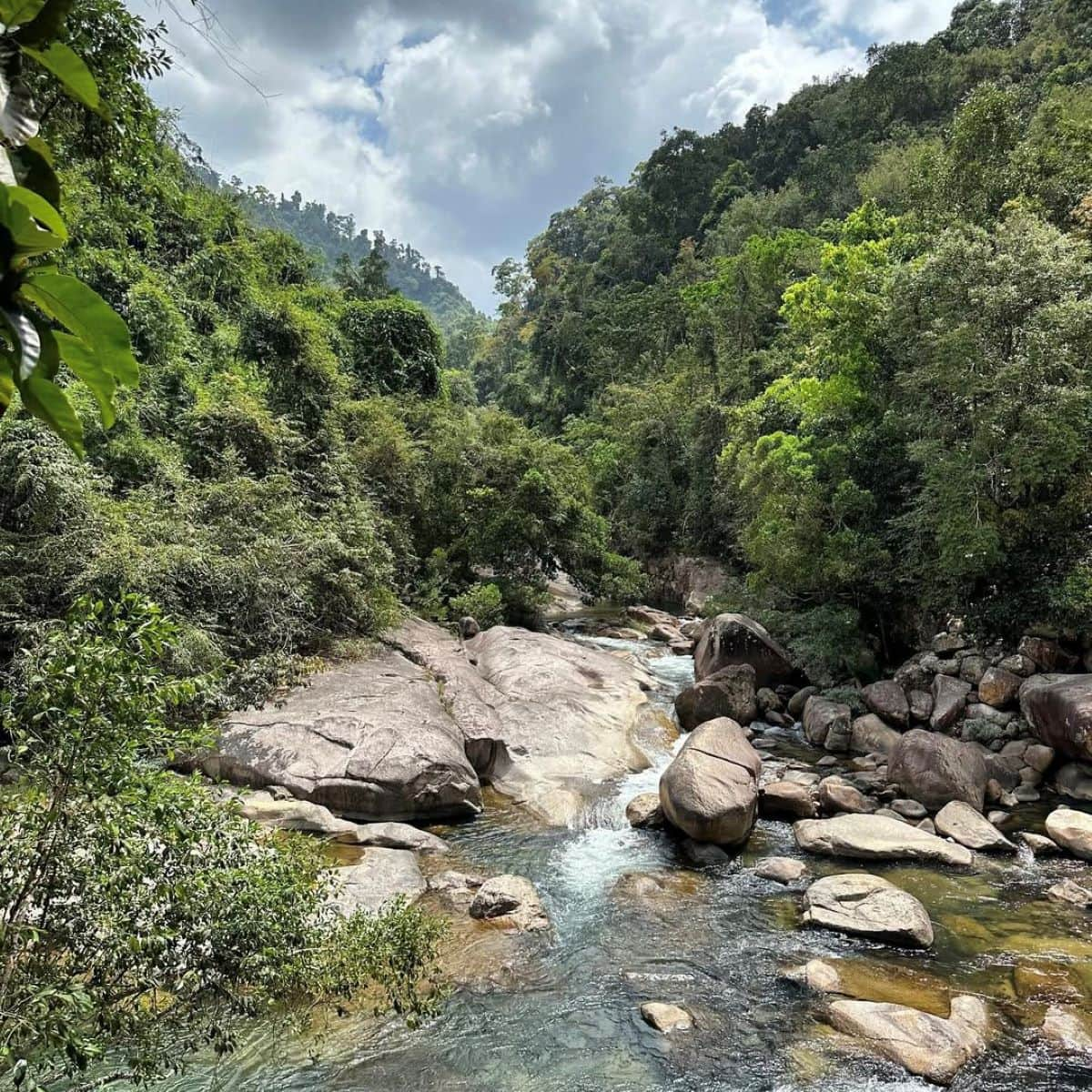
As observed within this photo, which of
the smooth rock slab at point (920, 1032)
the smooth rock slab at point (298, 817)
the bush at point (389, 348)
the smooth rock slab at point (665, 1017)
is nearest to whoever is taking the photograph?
the smooth rock slab at point (920, 1032)

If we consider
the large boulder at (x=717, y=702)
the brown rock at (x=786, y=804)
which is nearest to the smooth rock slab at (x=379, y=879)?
the brown rock at (x=786, y=804)

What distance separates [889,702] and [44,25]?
13.7m

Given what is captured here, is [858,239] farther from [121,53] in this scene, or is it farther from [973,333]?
[121,53]

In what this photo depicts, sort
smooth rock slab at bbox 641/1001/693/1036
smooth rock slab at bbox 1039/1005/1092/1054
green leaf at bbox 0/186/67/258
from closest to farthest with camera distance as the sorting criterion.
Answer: green leaf at bbox 0/186/67/258 < smooth rock slab at bbox 1039/1005/1092/1054 < smooth rock slab at bbox 641/1001/693/1036

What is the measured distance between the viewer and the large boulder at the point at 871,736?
11.4 metres

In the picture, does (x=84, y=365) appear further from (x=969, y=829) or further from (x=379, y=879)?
(x=969, y=829)

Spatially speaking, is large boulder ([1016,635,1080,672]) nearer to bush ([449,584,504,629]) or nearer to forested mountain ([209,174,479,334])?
bush ([449,584,504,629])

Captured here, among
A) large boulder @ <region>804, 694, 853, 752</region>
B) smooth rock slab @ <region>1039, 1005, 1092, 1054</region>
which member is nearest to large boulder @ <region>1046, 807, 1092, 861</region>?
smooth rock slab @ <region>1039, 1005, 1092, 1054</region>

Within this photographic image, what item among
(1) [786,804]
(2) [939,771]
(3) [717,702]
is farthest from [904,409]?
(1) [786,804]

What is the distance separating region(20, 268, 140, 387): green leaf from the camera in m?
0.93

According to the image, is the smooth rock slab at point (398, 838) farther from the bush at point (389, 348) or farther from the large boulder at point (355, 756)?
the bush at point (389, 348)

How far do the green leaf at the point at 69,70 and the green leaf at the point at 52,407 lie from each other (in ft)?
1.37

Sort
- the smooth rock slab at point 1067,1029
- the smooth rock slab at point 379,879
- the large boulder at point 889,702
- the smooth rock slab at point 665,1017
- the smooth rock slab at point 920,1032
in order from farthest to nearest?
the large boulder at point 889,702
the smooth rock slab at point 379,879
the smooth rock slab at point 665,1017
the smooth rock slab at point 1067,1029
the smooth rock slab at point 920,1032

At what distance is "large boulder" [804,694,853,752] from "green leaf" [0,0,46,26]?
1302 centimetres
